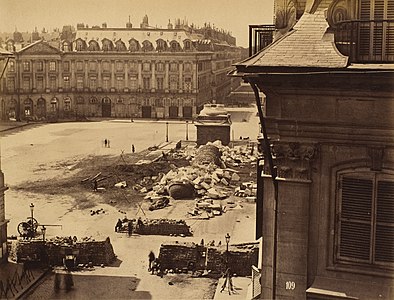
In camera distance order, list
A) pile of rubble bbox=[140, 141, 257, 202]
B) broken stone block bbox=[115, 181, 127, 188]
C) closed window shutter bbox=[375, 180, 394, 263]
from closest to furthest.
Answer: closed window shutter bbox=[375, 180, 394, 263], pile of rubble bbox=[140, 141, 257, 202], broken stone block bbox=[115, 181, 127, 188]

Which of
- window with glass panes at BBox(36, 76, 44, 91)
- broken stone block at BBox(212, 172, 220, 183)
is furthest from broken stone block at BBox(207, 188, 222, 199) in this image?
window with glass panes at BBox(36, 76, 44, 91)

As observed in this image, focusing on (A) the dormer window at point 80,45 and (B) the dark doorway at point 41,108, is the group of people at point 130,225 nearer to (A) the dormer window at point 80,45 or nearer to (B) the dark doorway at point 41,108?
(B) the dark doorway at point 41,108

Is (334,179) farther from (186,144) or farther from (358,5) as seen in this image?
(186,144)

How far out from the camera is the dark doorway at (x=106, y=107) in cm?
10625

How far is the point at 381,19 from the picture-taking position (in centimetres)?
1287

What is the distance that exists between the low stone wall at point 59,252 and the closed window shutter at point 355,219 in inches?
759

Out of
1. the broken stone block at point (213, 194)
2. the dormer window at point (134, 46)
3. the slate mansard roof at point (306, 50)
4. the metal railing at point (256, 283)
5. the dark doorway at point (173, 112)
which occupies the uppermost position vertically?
the dormer window at point (134, 46)

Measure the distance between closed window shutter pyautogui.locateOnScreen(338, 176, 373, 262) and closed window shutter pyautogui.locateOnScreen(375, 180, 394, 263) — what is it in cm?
18

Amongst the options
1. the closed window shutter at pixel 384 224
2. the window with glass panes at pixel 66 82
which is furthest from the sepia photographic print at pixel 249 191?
the window with glass panes at pixel 66 82

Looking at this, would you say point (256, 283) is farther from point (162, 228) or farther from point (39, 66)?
point (39, 66)

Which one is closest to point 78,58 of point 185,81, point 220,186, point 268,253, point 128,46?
point 128,46

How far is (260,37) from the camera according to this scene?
660 inches

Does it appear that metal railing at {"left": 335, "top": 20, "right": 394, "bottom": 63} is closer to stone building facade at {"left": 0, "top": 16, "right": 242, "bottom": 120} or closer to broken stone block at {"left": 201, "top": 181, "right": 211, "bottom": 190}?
broken stone block at {"left": 201, "top": 181, "right": 211, "bottom": 190}

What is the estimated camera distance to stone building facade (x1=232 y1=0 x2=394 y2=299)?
40.8ft
